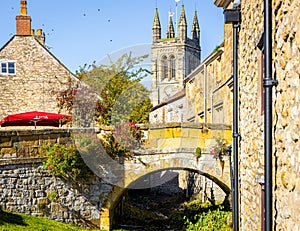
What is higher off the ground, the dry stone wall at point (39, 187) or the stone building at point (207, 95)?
the stone building at point (207, 95)

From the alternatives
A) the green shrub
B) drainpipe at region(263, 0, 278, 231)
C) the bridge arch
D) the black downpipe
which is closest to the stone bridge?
the bridge arch

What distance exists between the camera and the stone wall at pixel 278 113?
407 centimetres

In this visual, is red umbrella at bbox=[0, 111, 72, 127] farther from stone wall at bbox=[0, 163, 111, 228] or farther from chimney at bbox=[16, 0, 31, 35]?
chimney at bbox=[16, 0, 31, 35]

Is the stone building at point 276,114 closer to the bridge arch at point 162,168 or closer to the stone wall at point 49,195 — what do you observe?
the bridge arch at point 162,168

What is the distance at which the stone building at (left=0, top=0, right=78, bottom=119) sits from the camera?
68.9ft

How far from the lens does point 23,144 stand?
37.6 feet

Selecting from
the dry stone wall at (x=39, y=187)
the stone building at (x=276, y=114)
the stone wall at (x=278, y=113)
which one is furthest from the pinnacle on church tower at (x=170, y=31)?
the stone wall at (x=278, y=113)

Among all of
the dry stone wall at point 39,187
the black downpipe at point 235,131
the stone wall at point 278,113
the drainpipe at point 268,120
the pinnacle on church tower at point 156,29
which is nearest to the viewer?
the stone wall at point 278,113

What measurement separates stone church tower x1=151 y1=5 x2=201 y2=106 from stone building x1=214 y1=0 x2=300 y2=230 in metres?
62.3

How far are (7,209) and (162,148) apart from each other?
4.09 meters

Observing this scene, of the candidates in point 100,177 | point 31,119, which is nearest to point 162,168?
point 100,177

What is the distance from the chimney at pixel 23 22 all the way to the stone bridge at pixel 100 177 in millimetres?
10617

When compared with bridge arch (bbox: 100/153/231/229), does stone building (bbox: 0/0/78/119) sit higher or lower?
higher

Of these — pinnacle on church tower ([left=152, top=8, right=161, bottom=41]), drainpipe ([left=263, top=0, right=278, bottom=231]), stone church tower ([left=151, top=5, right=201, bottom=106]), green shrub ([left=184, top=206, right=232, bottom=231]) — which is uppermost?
pinnacle on church tower ([left=152, top=8, right=161, bottom=41])
